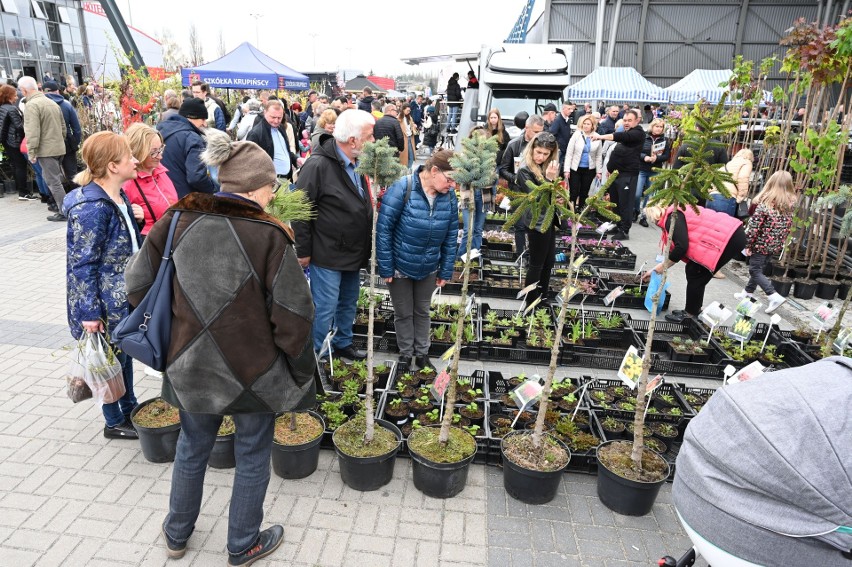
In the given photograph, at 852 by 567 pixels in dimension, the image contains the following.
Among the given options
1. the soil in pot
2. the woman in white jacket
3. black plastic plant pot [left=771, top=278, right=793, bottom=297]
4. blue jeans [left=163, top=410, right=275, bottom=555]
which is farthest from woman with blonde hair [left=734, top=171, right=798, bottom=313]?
blue jeans [left=163, top=410, right=275, bottom=555]

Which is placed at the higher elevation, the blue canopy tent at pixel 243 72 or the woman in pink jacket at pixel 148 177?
the blue canopy tent at pixel 243 72

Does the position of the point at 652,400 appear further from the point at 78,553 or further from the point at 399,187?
the point at 78,553

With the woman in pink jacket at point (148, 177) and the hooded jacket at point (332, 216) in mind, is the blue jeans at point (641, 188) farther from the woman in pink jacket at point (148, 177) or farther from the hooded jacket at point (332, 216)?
the woman in pink jacket at point (148, 177)

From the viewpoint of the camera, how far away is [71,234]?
3.12 metres

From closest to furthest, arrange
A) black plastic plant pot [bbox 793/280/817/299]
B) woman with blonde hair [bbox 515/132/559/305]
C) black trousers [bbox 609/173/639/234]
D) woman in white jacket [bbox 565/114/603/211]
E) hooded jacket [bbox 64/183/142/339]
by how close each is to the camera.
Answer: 1. hooded jacket [bbox 64/183/142/339]
2. woman with blonde hair [bbox 515/132/559/305]
3. black plastic plant pot [bbox 793/280/817/299]
4. woman in white jacket [bbox 565/114/603/211]
5. black trousers [bbox 609/173/639/234]

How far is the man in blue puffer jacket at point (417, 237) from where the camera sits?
4.07 m

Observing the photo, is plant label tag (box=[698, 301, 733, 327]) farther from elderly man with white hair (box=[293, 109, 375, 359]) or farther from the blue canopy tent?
the blue canopy tent

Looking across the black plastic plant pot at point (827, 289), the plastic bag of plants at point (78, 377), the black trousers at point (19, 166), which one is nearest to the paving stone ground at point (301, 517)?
the plastic bag of plants at point (78, 377)

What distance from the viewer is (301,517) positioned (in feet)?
10.1

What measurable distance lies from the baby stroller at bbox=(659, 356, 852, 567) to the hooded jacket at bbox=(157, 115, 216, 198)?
16.2 feet

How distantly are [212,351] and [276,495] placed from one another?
133 cm

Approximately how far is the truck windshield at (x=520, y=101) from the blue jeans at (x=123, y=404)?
1015 cm

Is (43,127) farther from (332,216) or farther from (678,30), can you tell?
(678,30)

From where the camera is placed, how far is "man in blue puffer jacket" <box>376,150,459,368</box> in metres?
4.07
